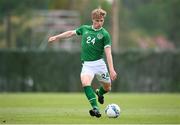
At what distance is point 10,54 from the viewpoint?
43938 mm

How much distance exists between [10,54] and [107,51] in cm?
2605

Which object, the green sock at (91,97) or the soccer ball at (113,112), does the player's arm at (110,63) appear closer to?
the green sock at (91,97)

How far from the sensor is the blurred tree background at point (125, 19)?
2830 inches

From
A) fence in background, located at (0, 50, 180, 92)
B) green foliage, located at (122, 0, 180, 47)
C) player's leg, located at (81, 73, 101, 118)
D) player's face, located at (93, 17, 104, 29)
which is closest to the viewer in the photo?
player's leg, located at (81, 73, 101, 118)

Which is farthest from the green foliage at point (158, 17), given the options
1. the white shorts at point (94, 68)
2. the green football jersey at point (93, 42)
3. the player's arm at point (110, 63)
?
the player's arm at point (110, 63)

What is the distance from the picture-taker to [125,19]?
79.4 metres

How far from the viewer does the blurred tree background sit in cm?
7188

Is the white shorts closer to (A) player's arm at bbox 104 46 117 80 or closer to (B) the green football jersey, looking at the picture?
(B) the green football jersey

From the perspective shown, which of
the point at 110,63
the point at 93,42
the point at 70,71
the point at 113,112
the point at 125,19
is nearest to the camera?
the point at 113,112

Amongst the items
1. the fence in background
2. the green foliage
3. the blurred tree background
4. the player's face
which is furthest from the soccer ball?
the green foliage

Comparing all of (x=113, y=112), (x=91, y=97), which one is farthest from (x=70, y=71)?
(x=113, y=112)

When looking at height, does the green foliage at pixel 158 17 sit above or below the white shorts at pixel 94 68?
below

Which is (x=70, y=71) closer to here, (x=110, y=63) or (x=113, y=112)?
(x=110, y=63)

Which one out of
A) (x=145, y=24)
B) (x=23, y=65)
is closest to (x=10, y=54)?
(x=23, y=65)
